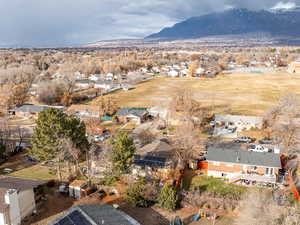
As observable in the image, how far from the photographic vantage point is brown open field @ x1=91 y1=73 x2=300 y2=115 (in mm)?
68062

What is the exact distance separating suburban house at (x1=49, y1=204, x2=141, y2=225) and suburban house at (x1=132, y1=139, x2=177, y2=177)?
32.9 feet

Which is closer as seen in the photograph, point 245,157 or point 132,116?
point 245,157

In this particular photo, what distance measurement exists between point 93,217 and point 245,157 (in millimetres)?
19526

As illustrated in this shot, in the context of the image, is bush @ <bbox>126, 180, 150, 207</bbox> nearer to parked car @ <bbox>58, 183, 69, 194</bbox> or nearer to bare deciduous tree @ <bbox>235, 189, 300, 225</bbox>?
parked car @ <bbox>58, 183, 69, 194</bbox>

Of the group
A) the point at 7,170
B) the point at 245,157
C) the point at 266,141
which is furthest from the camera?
the point at 266,141

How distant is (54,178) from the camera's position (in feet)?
100

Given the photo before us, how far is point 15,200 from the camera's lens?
71.0 feet

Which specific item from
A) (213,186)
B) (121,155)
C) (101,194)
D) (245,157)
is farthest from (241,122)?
(101,194)

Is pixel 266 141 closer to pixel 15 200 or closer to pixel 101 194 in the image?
pixel 101 194

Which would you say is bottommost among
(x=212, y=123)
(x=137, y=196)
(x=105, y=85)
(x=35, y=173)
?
(x=35, y=173)

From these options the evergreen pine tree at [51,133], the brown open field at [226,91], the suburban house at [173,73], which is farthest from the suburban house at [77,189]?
the suburban house at [173,73]

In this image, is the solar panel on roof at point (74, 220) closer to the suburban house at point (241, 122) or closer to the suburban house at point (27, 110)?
the suburban house at point (241, 122)

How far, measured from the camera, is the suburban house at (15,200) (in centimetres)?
2102

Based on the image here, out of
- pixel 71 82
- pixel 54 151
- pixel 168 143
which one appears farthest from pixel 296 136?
pixel 71 82
